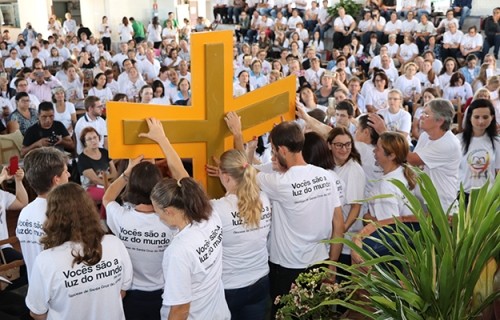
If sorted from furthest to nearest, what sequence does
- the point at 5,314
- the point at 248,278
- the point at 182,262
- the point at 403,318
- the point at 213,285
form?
1. the point at 5,314
2. the point at 248,278
3. the point at 213,285
4. the point at 182,262
5. the point at 403,318

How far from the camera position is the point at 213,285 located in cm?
243

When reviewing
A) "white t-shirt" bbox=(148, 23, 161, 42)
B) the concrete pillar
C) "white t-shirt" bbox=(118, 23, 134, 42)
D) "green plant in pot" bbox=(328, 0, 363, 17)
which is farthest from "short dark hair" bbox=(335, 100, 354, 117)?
the concrete pillar

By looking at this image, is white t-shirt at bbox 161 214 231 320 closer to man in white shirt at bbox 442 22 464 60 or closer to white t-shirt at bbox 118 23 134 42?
man in white shirt at bbox 442 22 464 60

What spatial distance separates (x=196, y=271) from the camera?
2.27 m

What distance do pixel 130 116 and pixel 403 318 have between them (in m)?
1.57

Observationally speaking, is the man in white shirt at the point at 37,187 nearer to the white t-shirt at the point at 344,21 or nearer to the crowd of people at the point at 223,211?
the crowd of people at the point at 223,211

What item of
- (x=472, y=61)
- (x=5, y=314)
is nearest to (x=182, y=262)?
(x=5, y=314)

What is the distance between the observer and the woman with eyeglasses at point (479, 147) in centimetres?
396

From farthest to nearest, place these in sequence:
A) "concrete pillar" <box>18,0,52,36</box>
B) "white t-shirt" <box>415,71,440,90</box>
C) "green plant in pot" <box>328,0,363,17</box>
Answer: "concrete pillar" <box>18,0,52,36</box>, "green plant in pot" <box>328,0,363,17</box>, "white t-shirt" <box>415,71,440,90</box>

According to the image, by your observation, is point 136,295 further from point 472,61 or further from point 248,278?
point 472,61

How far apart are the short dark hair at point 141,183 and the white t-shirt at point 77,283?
0.91 feet

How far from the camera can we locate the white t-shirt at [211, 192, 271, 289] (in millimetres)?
2664

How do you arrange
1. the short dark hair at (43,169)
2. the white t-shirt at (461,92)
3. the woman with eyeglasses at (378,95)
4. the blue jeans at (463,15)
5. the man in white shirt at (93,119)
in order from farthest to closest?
the blue jeans at (463,15) → the white t-shirt at (461,92) → the woman with eyeglasses at (378,95) → the man in white shirt at (93,119) → the short dark hair at (43,169)

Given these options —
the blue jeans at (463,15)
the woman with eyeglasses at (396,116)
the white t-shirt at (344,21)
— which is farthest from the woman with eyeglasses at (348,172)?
the blue jeans at (463,15)
